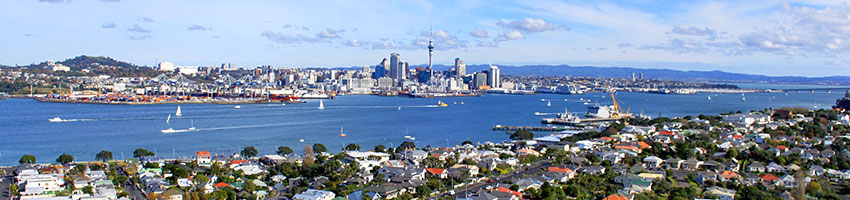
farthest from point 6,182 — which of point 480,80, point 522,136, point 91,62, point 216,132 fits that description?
point 91,62

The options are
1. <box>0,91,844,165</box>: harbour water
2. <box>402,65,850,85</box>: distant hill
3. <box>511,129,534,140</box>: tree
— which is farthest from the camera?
<box>402,65,850,85</box>: distant hill

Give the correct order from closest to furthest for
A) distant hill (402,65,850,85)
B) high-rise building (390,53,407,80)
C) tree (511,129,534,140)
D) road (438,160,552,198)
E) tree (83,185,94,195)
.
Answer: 1. tree (83,185,94,195)
2. road (438,160,552,198)
3. tree (511,129,534,140)
4. high-rise building (390,53,407,80)
5. distant hill (402,65,850,85)

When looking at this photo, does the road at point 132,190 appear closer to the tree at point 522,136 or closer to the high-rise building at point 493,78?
the tree at point 522,136

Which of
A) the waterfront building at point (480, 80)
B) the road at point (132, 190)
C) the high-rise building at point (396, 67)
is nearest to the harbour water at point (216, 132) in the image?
the road at point (132, 190)

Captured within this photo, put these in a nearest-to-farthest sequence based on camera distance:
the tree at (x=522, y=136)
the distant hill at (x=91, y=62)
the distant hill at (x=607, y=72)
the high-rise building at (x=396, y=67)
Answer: the tree at (x=522, y=136)
the distant hill at (x=91, y=62)
the high-rise building at (x=396, y=67)
the distant hill at (x=607, y=72)

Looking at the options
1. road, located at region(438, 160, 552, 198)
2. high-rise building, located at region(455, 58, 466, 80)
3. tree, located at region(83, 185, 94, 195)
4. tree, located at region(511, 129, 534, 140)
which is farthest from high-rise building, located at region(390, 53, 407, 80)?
tree, located at region(83, 185, 94, 195)

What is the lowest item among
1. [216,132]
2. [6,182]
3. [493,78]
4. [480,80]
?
[216,132]

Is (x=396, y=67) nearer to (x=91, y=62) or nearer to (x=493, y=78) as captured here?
(x=493, y=78)

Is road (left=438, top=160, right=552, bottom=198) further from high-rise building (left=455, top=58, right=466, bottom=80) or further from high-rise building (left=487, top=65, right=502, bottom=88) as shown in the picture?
high-rise building (left=455, top=58, right=466, bottom=80)

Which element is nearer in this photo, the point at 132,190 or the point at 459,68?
the point at 132,190
